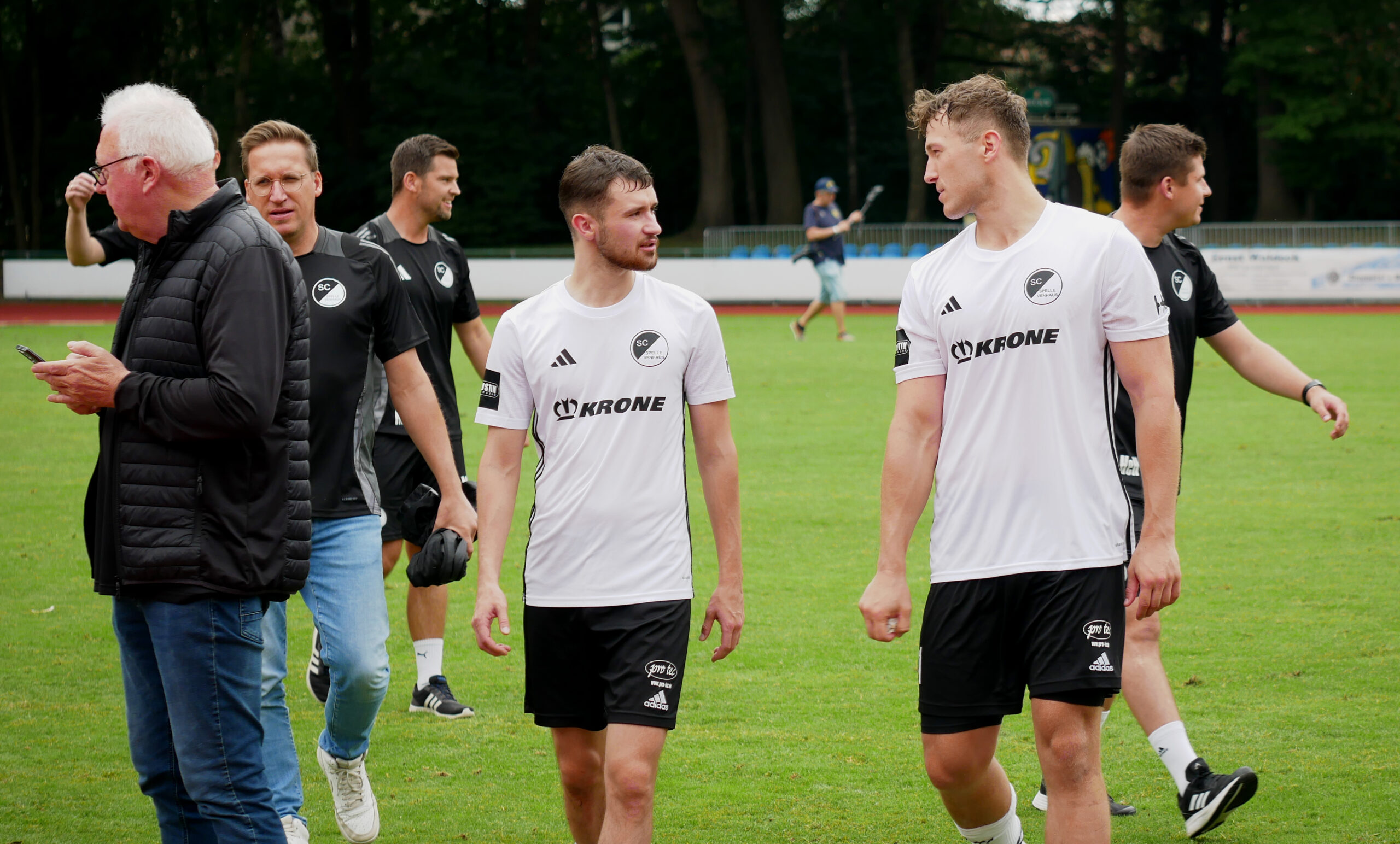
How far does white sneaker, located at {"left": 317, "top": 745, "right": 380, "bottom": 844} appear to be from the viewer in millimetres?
4664

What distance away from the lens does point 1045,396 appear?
370cm

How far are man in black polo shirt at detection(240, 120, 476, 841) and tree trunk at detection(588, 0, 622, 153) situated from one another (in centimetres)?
4297

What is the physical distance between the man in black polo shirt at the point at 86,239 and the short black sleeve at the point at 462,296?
1247 mm

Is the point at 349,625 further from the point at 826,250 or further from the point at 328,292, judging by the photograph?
the point at 826,250

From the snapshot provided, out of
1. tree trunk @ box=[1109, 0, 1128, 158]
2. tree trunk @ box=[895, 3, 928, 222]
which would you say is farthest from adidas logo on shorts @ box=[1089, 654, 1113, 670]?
tree trunk @ box=[1109, 0, 1128, 158]

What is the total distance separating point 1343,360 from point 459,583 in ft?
45.2

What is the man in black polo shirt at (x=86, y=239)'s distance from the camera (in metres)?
5.26

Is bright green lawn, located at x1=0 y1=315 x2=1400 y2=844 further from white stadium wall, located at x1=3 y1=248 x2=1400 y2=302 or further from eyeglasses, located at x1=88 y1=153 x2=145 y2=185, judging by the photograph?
white stadium wall, located at x1=3 y1=248 x2=1400 y2=302

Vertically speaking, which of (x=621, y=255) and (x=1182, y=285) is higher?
(x=621, y=255)

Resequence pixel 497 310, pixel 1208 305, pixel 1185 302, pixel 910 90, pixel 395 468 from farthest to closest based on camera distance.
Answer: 1. pixel 910 90
2. pixel 497 310
3. pixel 395 468
4. pixel 1208 305
5. pixel 1185 302

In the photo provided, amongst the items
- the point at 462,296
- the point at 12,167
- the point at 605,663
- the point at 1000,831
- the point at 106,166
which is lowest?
the point at 1000,831

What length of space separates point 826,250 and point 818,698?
16067 mm

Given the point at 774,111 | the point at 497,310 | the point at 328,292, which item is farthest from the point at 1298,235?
the point at 328,292

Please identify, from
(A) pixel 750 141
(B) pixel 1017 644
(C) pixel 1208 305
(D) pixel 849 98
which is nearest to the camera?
(B) pixel 1017 644
